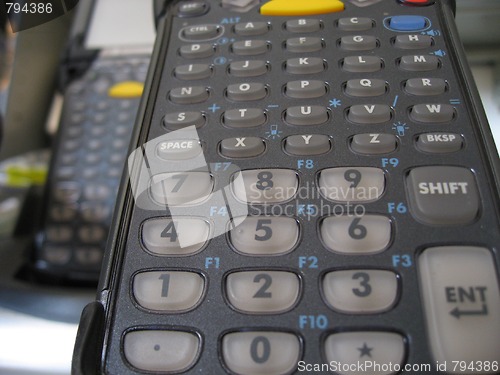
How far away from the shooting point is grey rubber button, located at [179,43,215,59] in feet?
0.88

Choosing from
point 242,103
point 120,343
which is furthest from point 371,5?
point 120,343

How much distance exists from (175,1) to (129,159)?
117mm

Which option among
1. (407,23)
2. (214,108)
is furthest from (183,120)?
(407,23)

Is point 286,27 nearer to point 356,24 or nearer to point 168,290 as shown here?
point 356,24

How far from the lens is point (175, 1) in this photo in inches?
11.8

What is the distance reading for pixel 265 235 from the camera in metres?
0.20

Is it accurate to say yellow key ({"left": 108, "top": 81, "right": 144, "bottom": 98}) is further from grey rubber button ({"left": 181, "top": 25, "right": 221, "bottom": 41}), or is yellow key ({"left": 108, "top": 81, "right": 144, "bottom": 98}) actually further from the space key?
the space key

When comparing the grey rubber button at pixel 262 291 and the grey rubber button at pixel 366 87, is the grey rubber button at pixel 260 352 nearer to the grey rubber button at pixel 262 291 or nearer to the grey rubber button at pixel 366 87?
the grey rubber button at pixel 262 291

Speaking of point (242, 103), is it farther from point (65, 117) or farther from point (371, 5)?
point (65, 117)

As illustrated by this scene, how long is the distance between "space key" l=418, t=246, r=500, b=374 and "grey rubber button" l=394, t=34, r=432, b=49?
0.11m

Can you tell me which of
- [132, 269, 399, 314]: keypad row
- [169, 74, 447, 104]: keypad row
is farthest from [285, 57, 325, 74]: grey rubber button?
[132, 269, 399, 314]: keypad row

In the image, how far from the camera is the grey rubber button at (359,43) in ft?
0.84

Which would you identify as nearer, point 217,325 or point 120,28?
point 217,325

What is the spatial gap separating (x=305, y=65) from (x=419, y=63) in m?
0.05
